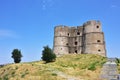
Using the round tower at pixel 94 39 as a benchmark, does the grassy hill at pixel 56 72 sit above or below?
below

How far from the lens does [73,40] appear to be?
64625 mm

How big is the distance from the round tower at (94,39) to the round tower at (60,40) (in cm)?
632

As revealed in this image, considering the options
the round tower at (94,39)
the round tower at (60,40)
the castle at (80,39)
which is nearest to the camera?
the round tower at (94,39)

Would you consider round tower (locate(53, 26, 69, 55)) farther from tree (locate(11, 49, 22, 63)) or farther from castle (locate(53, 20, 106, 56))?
tree (locate(11, 49, 22, 63))

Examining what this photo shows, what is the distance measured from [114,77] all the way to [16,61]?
94.3 feet

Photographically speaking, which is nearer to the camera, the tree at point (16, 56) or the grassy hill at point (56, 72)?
the grassy hill at point (56, 72)

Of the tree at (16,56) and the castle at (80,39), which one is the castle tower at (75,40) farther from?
the tree at (16,56)

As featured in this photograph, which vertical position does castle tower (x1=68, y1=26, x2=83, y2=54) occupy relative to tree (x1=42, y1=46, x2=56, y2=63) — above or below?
above

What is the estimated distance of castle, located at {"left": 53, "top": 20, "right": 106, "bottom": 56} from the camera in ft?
194

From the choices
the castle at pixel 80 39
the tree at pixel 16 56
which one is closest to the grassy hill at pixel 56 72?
the tree at pixel 16 56

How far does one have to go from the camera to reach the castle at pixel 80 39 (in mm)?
59000

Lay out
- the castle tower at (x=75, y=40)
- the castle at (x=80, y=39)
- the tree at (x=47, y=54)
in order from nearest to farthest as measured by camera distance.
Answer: the tree at (x=47, y=54)
the castle at (x=80, y=39)
the castle tower at (x=75, y=40)

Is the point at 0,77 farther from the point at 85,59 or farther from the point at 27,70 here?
the point at 85,59

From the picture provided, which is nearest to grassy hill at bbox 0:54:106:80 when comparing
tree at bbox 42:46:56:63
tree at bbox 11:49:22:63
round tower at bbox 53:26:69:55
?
tree at bbox 42:46:56:63
